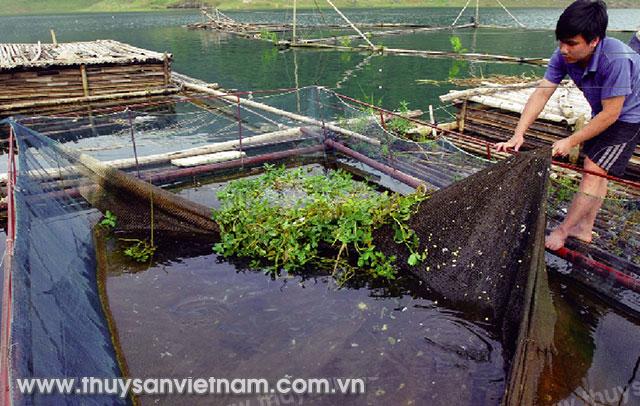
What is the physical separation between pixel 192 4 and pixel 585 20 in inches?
4706

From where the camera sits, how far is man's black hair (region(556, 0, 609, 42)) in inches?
172

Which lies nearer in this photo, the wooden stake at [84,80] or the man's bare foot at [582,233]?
the man's bare foot at [582,233]

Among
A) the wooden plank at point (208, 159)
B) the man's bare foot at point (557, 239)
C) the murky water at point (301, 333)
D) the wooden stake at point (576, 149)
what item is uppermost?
the wooden stake at point (576, 149)

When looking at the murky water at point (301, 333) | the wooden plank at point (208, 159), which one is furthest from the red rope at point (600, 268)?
the wooden plank at point (208, 159)

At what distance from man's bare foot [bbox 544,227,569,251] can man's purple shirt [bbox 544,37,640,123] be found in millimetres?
1533

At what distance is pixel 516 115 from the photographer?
11.4 m

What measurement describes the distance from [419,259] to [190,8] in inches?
4683

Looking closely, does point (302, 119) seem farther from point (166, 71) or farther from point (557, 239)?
point (166, 71)

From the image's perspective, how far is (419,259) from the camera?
20.0 feet

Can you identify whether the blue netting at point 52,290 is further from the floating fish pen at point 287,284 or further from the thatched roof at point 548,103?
the thatched roof at point 548,103

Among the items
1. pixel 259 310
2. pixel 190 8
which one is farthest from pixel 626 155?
pixel 190 8

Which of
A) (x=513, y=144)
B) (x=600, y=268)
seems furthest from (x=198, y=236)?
(x=600, y=268)

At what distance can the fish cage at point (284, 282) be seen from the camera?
13.5 feet

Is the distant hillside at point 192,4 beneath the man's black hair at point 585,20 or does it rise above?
above
